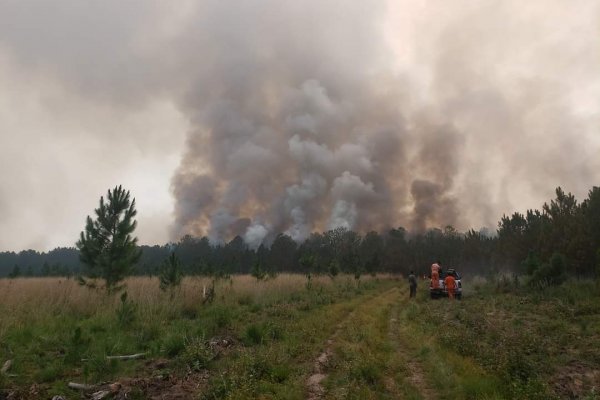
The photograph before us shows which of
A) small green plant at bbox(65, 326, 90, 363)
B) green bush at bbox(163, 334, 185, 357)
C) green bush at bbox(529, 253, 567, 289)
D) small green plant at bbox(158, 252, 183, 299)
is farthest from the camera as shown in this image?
green bush at bbox(529, 253, 567, 289)

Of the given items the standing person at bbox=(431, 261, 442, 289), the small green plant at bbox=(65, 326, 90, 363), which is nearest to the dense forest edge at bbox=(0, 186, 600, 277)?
the standing person at bbox=(431, 261, 442, 289)

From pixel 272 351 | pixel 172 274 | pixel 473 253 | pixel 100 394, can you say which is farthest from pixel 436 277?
pixel 473 253

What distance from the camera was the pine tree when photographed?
19.4 meters

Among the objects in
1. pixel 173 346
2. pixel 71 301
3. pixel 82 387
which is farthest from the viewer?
pixel 71 301

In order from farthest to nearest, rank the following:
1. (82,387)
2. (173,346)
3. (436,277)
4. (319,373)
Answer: (436,277), (173,346), (319,373), (82,387)

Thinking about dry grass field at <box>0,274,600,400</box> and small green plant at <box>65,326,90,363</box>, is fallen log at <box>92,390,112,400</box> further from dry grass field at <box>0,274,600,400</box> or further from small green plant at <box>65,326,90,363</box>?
small green plant at <box>65,326,90,363</box>

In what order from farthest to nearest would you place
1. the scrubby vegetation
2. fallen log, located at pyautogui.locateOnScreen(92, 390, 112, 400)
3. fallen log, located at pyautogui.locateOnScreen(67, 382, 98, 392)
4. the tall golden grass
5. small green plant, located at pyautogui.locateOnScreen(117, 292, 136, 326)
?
1. small green plant, located at pyautogui.locateOnScreen(117, 292, 136, 326)
2. the tall golden grass
3. the scrubby vegetation
4. fallen log, located at pyautogui.locateOnScreen(67, 382, 98, 392)
5. fallen log, located at pyautogui.locateOnScreen(92, 390, 112, 400)

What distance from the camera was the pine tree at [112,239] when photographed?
19.4m

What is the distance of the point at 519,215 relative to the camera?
238 feet

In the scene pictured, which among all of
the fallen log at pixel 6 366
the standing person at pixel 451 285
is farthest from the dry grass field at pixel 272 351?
the standing person at pixel 451 285

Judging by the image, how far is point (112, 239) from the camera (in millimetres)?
20016

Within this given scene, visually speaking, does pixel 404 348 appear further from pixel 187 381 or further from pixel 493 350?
pixel 187 381

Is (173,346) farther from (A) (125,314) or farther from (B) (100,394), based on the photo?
(A) (125,314)

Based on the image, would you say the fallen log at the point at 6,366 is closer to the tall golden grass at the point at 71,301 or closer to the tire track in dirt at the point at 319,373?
the tall golden grass at the point at 71,301
